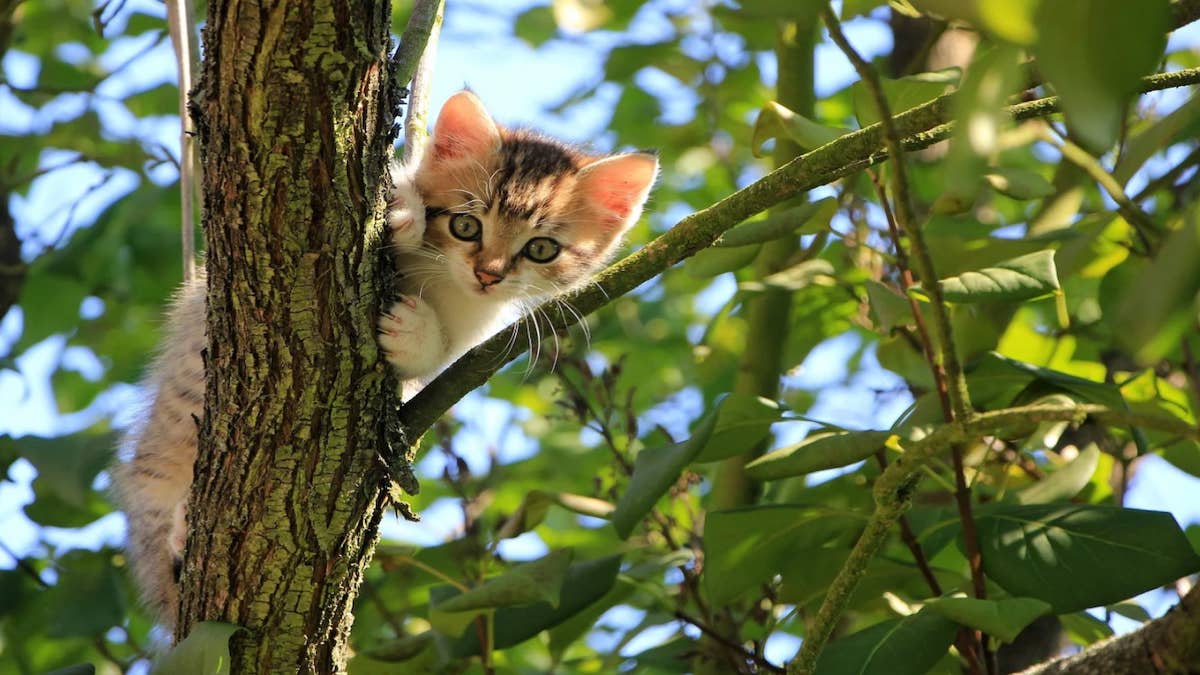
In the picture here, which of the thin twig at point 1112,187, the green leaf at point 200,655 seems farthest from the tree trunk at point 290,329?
the thin twig at point 1112,187

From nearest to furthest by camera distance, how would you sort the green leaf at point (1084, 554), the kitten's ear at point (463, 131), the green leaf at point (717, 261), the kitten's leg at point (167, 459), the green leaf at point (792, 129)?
the green leaf at point (1084, 554) → the green leaf at point (792, 129) → the green leaf at point (717, 261) → the kitten's leg at point (167, 459) → the kitten's ear at point (463, 131)

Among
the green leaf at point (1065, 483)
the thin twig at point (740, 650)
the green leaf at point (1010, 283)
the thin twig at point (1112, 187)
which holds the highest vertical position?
the thin twig at point (1112, 187)

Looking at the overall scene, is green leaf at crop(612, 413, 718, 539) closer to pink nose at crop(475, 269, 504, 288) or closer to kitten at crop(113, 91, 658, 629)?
kitten at crop(113, 91, 658, 629)

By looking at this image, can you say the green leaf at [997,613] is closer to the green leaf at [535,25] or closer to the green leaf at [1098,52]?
the green leaf at [1098,52]

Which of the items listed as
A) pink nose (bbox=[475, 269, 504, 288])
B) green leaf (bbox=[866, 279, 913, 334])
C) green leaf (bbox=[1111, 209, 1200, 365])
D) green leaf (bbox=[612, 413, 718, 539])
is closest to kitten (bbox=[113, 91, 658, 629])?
pink nose (bbox=[475, 269, 504, 288])

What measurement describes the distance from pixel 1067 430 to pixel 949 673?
1184 mm

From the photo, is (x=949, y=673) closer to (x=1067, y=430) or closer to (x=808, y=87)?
(x=1067, y=430)

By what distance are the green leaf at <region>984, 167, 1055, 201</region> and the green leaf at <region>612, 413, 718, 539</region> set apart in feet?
2.50

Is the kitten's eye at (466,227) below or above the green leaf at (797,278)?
above

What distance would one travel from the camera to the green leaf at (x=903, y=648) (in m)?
1.81

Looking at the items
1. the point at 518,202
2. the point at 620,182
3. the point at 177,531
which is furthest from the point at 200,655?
the point at 620,182

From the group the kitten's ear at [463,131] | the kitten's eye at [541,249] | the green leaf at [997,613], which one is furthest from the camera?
the kitten's eye at [541,249]

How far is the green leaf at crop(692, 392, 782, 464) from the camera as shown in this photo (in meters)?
2.13

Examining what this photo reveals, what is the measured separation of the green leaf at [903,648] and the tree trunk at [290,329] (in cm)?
82
